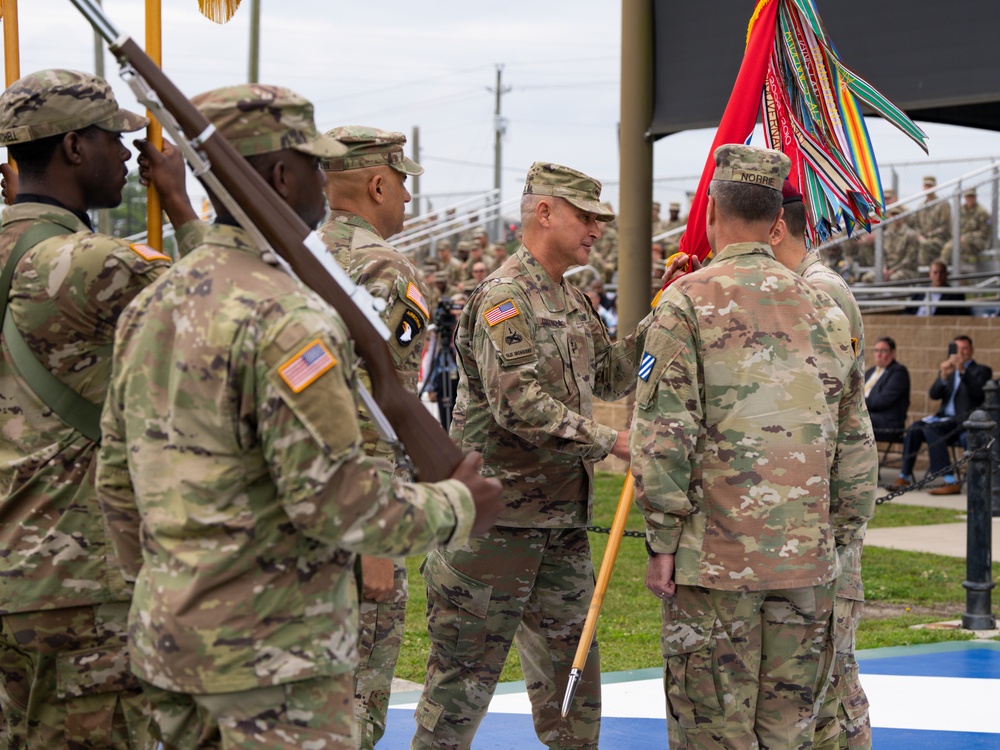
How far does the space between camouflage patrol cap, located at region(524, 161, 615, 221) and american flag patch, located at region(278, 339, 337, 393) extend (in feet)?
7.84

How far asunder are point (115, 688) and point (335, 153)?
1.63 meters

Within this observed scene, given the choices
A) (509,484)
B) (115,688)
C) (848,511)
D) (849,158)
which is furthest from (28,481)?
(849,158)

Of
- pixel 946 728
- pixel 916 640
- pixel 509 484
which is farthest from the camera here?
pixel 916 640

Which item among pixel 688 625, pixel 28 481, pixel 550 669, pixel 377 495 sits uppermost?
pixel 377 495

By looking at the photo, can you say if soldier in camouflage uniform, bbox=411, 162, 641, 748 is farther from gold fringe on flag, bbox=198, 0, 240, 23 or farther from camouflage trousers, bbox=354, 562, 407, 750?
gold fringe on flag, bbox=198, 0, 240, 23

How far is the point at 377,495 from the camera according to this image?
2.64 meters

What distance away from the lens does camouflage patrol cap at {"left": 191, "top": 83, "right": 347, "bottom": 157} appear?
2789mm

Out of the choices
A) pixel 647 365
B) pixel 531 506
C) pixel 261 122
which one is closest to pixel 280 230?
pixel 261 122

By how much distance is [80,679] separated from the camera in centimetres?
339

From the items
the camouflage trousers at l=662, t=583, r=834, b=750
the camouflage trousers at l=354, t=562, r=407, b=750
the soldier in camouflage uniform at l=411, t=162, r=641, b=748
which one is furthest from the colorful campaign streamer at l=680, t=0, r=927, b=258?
the camouflage trousers at l=354, t=562, r=407, b=750

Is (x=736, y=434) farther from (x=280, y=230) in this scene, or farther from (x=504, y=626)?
(x=280, y=230)

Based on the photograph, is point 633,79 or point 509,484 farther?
point 633,79

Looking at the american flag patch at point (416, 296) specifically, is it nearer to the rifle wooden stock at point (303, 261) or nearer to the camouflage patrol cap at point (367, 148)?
the camouflage patrol cap at point (367, 148)

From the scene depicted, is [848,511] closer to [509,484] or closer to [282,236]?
[509,484]
